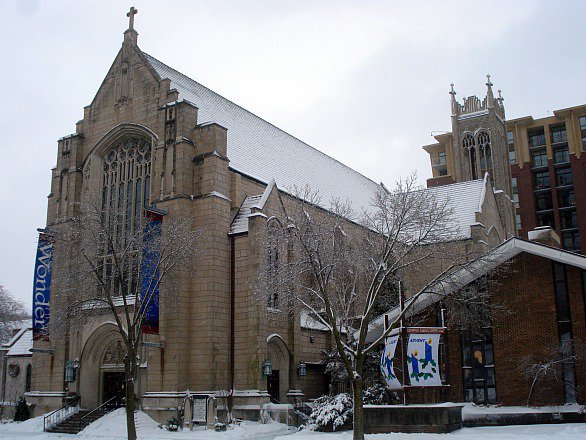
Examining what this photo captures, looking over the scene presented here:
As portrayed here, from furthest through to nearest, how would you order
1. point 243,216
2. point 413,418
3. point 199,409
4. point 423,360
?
point 243,216 < point 199,409 < point 423,360 < point 413,418

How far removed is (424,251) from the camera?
4225 centimetres

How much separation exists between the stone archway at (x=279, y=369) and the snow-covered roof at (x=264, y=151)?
836cm

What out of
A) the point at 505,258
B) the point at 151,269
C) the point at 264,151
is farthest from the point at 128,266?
the point at 505,258

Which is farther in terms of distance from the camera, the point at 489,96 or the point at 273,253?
the point at 489,96

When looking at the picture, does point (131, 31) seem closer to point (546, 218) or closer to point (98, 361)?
point (98, 361)

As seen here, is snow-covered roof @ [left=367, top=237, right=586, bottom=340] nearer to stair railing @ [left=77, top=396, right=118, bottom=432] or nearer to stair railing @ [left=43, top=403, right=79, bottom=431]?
stair railing @ [left=77, top=396, right=118, bottom=432]

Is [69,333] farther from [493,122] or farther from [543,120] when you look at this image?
[543,120]

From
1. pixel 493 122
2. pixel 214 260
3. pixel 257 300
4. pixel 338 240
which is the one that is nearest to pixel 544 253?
pixel 338 240

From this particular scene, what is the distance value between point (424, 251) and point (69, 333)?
21000 mm

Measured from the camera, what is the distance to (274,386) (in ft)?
116

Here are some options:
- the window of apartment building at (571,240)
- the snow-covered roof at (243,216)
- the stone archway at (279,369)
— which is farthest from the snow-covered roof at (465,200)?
the window of apartment building at (571,240)

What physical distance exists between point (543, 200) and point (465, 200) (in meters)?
50.1

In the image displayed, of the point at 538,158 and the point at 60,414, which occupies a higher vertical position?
the point at 538,158

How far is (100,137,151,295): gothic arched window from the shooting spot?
3500 cm
